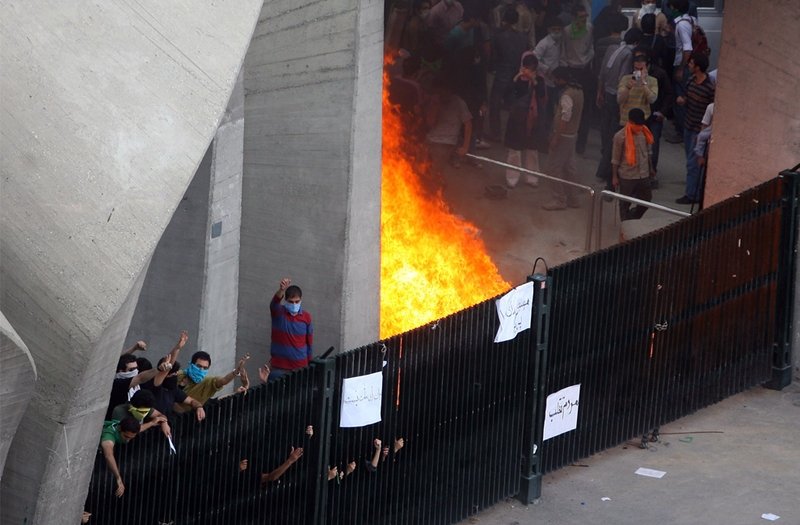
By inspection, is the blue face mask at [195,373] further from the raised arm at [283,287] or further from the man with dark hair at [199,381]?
the raised arm at [283,287]

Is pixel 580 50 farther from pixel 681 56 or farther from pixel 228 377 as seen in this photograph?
pixel 228 377

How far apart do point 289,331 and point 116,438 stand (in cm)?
359

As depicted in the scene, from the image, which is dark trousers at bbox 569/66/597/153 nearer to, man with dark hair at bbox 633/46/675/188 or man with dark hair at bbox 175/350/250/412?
man with dark hair at bbox 633/46/675/188

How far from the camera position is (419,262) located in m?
14.9

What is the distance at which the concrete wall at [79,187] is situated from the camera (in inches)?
300

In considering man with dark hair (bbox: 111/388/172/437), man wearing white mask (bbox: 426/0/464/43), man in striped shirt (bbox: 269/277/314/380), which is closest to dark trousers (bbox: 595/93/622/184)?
man wearing white mask (bbox: 426/0/464/43)

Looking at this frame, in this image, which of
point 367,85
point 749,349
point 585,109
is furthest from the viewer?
point 585,109

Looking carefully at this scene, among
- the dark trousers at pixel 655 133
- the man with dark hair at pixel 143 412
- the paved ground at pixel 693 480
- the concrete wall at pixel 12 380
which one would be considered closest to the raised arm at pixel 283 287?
the paved ground at pixel 693 480

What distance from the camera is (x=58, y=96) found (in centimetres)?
781

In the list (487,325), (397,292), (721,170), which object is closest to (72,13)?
(487,325)

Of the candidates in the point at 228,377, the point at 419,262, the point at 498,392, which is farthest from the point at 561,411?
the point at 419,262

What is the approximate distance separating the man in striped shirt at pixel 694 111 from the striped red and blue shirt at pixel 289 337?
694 centimetres

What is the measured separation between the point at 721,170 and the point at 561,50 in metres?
6.49

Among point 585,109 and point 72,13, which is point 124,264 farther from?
point 585,109
